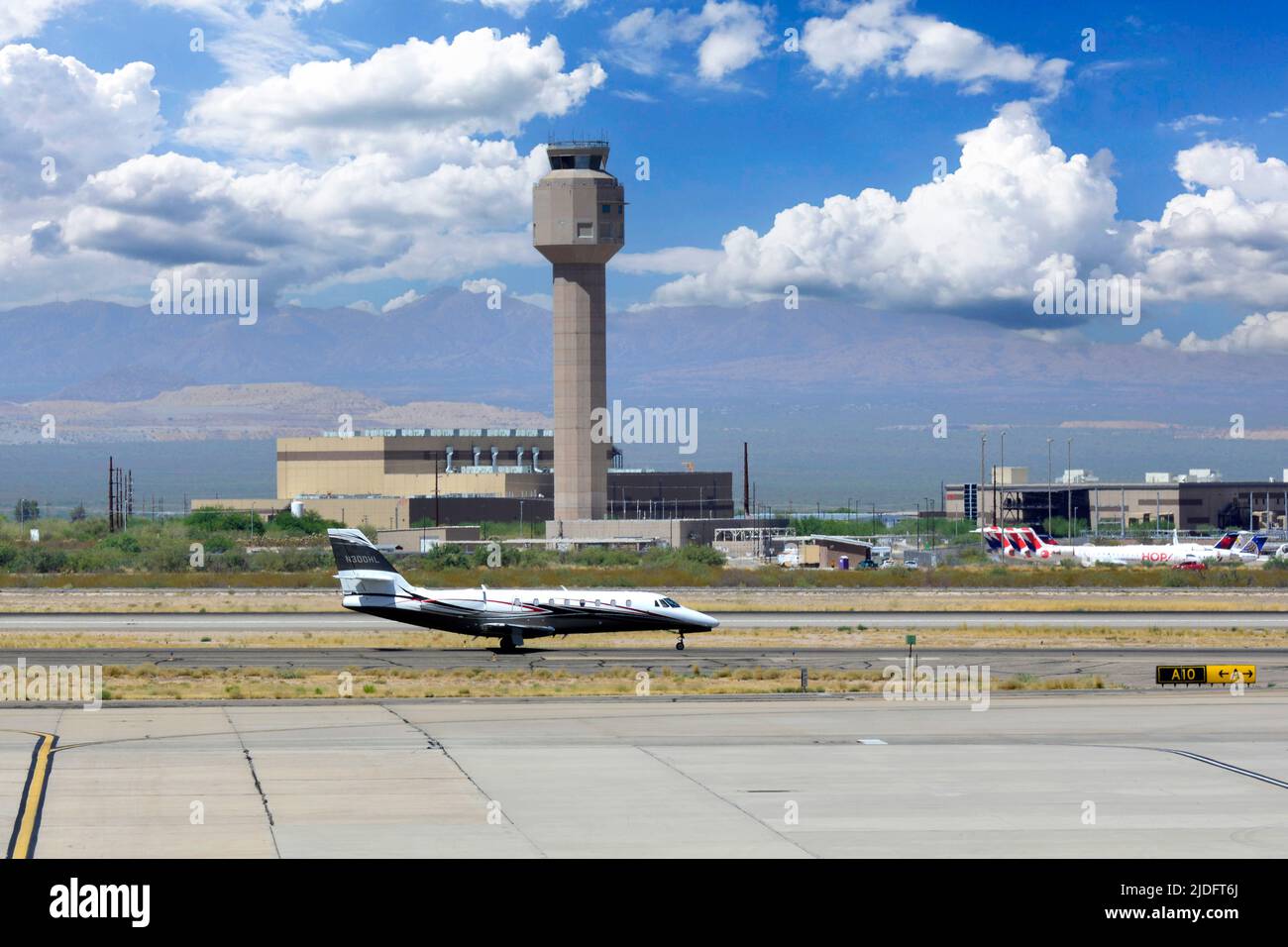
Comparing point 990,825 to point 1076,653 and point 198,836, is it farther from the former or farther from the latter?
point 1076,653

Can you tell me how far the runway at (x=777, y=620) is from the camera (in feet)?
228

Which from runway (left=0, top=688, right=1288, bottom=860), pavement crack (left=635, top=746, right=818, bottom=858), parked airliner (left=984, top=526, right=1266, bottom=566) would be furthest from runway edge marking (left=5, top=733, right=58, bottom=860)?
parked airliner (left=984, top=526, right=1266, bottom=566)

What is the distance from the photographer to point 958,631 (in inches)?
2692

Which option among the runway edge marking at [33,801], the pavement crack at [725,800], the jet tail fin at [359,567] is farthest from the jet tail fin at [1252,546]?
the runway edge marking at [33,801]

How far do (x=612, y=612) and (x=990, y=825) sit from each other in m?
36.7

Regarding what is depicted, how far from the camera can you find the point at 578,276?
156 m

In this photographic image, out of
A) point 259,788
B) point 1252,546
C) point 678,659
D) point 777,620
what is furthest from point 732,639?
point 1252,546

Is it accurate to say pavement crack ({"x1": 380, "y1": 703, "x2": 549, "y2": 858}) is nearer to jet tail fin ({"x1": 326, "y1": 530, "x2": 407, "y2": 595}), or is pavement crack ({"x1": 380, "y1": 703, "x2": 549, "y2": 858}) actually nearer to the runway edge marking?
the runway edge marking

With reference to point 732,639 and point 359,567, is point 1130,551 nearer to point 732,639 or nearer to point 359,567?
point 732,639

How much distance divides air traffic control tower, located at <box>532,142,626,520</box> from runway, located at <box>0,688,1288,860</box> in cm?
11768

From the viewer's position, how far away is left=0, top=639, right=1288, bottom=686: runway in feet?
170

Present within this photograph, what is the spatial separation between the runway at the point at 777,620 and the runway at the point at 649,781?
3104 cm
